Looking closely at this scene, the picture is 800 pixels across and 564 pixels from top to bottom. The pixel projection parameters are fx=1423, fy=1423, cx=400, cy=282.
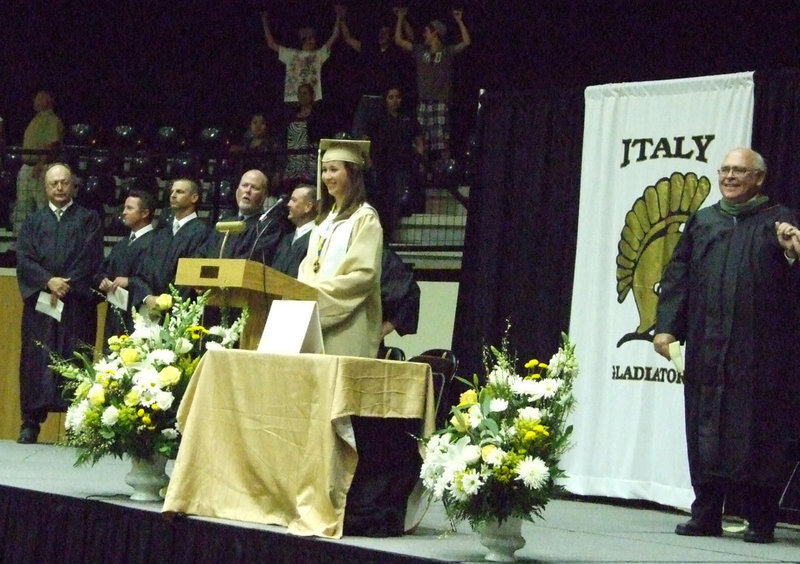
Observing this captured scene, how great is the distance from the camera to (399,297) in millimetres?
7902

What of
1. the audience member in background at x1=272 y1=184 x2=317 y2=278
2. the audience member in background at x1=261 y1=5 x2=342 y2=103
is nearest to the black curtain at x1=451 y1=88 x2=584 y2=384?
the audience member in background at x1=272 y1=184 x2=317 y2=278

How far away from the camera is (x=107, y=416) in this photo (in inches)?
230

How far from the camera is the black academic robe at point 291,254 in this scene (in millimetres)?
8195

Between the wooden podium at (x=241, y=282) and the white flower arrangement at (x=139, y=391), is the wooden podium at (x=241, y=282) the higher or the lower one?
the higher one

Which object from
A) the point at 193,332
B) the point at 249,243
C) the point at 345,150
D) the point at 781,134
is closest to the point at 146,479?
the point at 193,332

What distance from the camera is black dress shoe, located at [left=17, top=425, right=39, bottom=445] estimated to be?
9.41m

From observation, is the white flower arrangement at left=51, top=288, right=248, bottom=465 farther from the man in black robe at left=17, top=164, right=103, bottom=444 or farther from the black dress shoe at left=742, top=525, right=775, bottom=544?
the man in black robe at left=17, top=164, right=103, bottom=444

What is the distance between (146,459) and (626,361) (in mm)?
2611

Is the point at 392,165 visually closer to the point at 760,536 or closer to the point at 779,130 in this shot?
the point at 779,130

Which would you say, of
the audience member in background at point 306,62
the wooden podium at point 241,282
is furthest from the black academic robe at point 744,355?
the audience member in background at point 306,62

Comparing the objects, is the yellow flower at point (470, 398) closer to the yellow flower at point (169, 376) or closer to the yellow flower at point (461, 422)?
the yellow flower at point (461, 422)

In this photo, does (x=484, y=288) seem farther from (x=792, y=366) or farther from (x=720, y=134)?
(x=792, y=366)

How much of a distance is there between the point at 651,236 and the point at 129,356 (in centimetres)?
280

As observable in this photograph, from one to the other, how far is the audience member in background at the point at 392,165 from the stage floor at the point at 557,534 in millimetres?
3596
